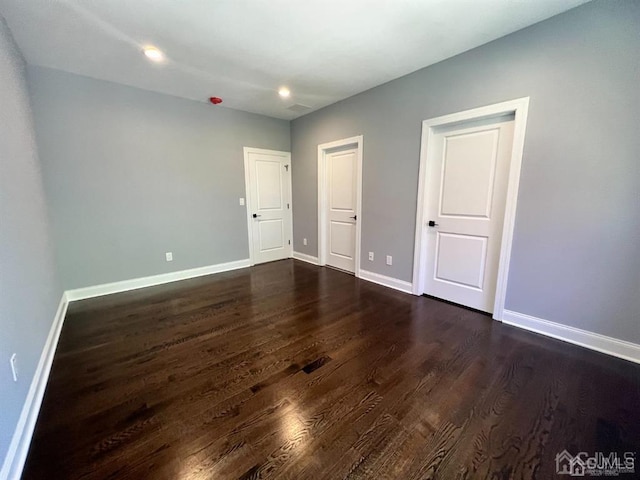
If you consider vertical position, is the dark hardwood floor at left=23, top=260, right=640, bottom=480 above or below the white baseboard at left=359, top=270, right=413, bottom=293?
below

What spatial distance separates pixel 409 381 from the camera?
5.91 ft

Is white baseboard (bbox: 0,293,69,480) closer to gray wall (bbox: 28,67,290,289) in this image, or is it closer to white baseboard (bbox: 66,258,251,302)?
white baseboard (bbox: 66,258,251,302)

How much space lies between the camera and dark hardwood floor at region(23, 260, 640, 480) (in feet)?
4.15

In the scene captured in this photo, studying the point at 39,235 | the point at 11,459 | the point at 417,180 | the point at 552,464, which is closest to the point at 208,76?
the point at 39,235

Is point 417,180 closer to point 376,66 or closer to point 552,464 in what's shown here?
point 376,66

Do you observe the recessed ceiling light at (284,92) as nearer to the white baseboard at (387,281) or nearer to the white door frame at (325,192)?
the white door frame at (325,192)

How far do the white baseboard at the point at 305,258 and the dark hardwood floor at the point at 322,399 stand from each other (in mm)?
2079

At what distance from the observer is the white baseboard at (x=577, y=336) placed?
79.0 inches

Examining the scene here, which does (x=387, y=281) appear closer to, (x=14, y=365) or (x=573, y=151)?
(x=573, y=151)

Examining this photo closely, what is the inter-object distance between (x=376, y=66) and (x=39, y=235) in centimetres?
363

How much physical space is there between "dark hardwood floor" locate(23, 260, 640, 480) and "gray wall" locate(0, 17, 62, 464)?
0.29m

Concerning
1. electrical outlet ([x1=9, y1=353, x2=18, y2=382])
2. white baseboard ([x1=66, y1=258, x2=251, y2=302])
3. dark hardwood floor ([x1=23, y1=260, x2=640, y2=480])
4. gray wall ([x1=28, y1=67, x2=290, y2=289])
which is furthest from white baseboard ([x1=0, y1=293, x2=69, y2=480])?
gray wall ([x1=28, y1=67, x2=290, y2=289])

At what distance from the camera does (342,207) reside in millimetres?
4281

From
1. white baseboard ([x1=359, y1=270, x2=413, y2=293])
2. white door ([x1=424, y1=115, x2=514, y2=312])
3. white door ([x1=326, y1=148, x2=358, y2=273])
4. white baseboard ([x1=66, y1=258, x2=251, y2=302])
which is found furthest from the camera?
white door ([x1=326, y1=148, x2=358, y2=273])
